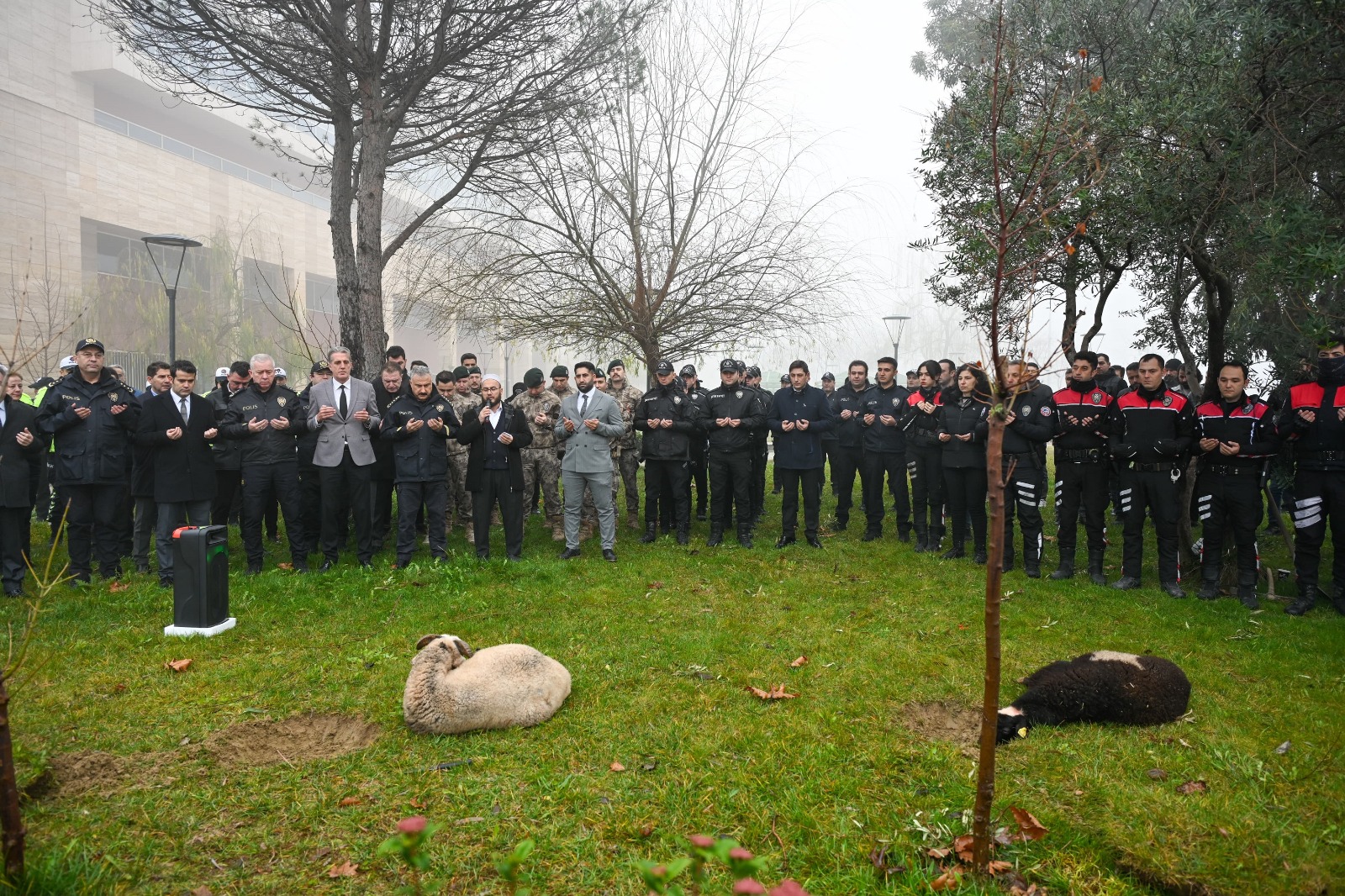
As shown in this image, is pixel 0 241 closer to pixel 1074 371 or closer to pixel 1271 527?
pixel 1074 371

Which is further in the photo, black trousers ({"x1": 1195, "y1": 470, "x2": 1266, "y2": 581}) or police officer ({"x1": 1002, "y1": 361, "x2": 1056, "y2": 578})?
police officer ({"x1": 1002, "y1": 361, "x2": 1056, "y2": 578})

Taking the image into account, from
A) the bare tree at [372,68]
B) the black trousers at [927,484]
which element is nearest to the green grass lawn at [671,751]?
the black trousers at [927,484]

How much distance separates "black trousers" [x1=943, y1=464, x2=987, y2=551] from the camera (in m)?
9.38

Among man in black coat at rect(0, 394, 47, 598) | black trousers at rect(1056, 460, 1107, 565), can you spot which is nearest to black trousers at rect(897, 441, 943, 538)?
black trousers at rect(1056, 460, 1107, 565)

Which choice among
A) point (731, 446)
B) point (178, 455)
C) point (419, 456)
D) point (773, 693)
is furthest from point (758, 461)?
point (178, 455)

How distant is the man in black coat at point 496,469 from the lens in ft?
29.9

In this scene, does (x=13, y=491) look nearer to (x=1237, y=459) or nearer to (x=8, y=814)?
(x=8, y=814)

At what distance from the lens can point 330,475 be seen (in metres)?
8.70

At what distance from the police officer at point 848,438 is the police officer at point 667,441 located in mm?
2552

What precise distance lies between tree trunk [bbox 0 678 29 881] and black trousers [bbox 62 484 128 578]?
605cm

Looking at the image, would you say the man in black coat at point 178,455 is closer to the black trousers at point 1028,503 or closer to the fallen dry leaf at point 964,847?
the fallen dry leaf at point 964,847

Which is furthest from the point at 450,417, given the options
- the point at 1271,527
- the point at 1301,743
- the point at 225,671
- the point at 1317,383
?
the point at 1271,527

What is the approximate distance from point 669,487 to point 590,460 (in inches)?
66.3

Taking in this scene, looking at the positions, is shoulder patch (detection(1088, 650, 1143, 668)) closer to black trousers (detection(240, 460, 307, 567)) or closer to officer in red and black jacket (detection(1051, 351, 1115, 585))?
officer in red and black jacket (detection(1051, 351, 1115, 585))
